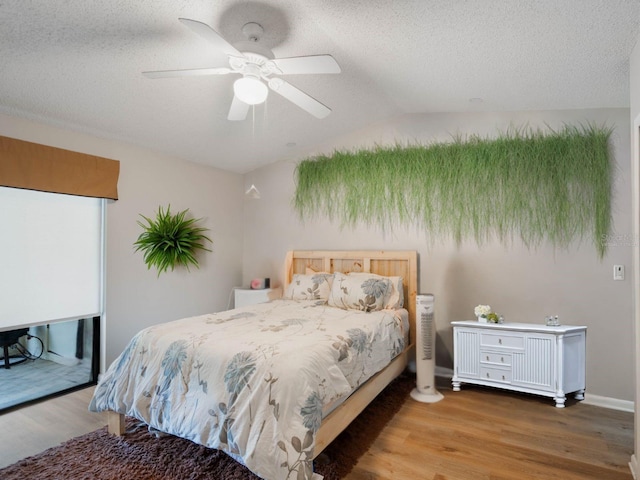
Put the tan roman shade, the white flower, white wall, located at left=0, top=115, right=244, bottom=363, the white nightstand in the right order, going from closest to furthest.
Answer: the tan roman shade < the white flower < white wall, located at left=0, top=115, right=244, bottom=363 < the white nightstand

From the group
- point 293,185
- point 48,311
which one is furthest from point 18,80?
point 293,185

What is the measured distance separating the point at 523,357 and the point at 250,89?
2915mm

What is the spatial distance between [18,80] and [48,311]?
1.80m

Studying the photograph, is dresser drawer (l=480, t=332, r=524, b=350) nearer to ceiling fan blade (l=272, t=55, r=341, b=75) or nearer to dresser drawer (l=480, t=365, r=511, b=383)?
dresser drawer (l=480, t=365, r=511, b=383)

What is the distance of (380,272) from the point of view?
3951 millimetres

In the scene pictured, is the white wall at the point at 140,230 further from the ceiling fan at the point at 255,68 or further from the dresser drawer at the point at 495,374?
the dresser drawer at the point at 495,374

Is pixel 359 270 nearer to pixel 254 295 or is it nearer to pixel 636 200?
pixel 254 295

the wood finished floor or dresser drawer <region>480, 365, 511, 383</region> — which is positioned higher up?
dresser drawer <region>480, 365, 511, 383</region>

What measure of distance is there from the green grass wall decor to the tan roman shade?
2.24 metres

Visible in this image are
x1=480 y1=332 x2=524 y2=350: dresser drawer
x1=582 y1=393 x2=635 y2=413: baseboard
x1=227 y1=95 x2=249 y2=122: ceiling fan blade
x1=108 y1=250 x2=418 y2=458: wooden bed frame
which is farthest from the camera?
x1=480 y1=332 x2=524 y2=350: dresser drawer

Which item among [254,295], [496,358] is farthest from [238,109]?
[496,358]

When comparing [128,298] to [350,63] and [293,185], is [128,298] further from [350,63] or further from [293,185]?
[350,63]

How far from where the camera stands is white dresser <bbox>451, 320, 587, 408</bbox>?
2.90 metres

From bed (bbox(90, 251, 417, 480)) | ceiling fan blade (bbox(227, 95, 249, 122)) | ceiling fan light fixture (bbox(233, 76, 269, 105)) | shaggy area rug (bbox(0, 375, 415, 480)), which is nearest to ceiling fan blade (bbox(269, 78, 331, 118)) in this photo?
ceiling fan light fixture (bbox(233, 76, 269, 105))
